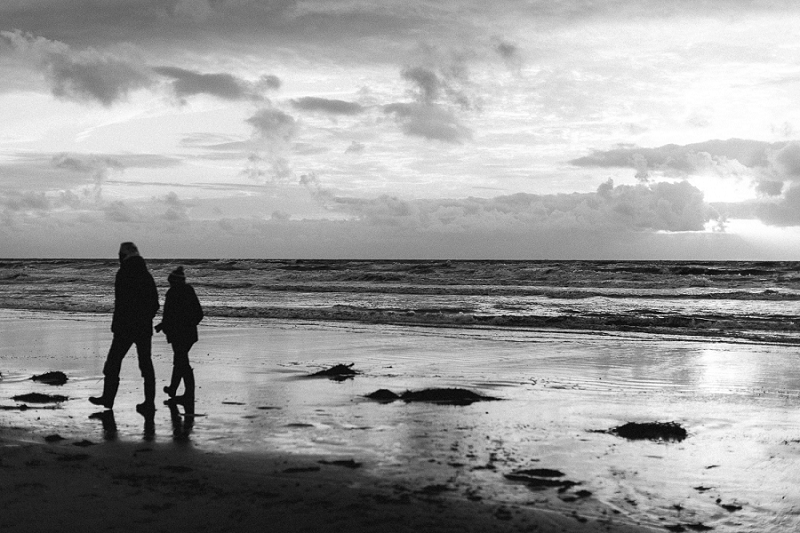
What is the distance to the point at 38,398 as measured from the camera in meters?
9.21

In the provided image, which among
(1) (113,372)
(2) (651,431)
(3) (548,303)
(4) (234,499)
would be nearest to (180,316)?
(1) (113,372)

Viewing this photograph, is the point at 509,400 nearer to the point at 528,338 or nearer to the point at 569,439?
the point at 569,439

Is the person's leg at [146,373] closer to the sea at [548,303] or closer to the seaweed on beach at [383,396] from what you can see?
the seaweed on beach at [383,396]

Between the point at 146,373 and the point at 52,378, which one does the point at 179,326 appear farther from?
the point at 52,378

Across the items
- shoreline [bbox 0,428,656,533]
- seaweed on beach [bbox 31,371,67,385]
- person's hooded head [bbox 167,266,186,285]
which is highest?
person's hooded head [bbox 167,266,186,285]

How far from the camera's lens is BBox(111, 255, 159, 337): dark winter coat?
337 inches

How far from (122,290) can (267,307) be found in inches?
775

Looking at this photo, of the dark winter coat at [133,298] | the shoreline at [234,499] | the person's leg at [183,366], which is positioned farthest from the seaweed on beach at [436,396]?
the shoreline at [234,499]

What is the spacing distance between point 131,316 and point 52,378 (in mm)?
3169

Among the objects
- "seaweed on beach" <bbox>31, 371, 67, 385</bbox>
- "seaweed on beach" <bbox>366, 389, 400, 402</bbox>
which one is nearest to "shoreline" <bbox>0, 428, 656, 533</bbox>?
"seaweed on beach" <bbox>366, 389, 400, 402</bbox>

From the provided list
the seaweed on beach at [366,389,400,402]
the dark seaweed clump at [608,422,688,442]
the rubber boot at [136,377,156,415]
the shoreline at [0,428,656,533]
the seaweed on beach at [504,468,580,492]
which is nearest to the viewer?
the shoreline at [0,428,656,533]

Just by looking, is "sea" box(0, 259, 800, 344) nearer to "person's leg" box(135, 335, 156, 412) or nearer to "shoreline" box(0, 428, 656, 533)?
"person's leg" box(135, 335, 156, 412)

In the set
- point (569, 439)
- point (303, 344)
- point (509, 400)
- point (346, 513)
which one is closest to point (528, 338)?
point (303, 344)

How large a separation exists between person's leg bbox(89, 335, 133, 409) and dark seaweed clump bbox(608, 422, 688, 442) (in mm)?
5375
